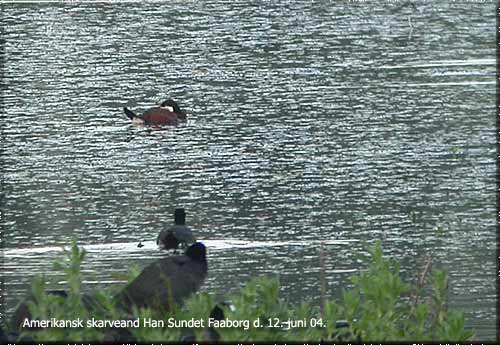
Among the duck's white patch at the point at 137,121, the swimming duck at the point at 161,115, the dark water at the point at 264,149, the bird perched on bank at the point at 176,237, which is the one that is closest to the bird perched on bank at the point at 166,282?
the dark water at the point at 264,149

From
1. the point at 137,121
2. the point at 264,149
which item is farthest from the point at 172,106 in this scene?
the point at 264,149

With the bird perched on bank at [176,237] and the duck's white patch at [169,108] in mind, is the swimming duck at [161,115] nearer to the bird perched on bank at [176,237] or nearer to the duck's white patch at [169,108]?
the duck's white patch at [169,108]

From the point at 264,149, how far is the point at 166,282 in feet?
33.9

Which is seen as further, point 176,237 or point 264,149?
point 264,149

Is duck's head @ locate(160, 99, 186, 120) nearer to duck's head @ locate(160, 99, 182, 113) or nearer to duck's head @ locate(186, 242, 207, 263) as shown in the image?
duck's head @ locate(160, 99, 182, 113)

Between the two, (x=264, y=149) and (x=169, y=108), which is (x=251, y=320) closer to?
(x=264, y=149)

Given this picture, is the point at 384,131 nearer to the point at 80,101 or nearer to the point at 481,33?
the point at 80,101

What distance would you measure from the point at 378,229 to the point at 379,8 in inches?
1014

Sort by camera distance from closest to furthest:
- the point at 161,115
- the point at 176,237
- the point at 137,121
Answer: the point at 176,237, the point at 161,115, the point at 137,121

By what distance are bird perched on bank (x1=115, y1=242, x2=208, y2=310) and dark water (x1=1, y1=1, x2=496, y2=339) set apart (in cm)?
119

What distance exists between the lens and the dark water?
1244 centimetres

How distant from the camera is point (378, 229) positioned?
13102 millimetres

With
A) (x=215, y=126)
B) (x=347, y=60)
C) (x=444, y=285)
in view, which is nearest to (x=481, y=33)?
(x=347, y=60)

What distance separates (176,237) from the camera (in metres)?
12.6
